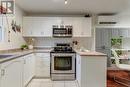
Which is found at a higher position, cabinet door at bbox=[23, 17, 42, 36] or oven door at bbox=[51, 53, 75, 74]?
cabinet door at bbox=[23, 17, 42, 36]

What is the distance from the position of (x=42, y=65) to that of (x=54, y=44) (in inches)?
49.7

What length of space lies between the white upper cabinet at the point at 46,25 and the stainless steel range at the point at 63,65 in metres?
1.01

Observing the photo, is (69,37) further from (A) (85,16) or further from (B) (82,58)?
(B) (82,58)

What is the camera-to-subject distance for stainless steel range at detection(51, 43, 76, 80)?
6.21 metres

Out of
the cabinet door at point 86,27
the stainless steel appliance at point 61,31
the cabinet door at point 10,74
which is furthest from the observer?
the cabinet door at point 86,27

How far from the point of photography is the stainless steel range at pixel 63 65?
6.21 metres

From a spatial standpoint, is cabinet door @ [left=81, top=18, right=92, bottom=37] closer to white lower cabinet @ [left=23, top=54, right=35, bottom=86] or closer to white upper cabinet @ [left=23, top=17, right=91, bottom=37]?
white upper cabinet @ [left=23, top=17, right=91, bottom=37]

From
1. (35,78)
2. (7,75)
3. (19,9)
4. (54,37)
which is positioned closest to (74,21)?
(54,37)

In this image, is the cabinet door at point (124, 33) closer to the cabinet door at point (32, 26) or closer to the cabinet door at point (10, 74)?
the cabinet door at point (32, 26)

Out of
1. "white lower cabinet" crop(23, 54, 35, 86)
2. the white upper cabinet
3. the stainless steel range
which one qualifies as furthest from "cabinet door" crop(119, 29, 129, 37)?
"white lower cabinet" crop(23, 54, 35, 86)

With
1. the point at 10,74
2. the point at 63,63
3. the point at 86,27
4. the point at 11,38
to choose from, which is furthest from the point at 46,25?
the point at 10,74

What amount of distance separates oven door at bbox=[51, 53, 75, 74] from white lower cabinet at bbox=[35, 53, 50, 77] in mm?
199

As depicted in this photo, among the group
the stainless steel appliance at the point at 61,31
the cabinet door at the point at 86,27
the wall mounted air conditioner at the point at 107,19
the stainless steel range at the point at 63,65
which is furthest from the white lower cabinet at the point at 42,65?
the wall mounted air conditioner at the point at 107,19

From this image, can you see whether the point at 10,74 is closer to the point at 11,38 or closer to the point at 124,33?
the point at 11,38
